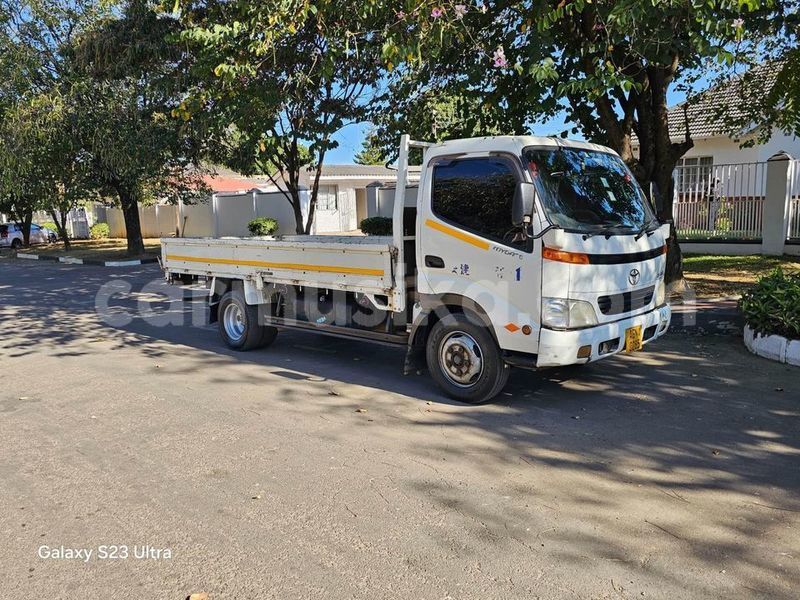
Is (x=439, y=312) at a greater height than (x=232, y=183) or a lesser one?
lesser

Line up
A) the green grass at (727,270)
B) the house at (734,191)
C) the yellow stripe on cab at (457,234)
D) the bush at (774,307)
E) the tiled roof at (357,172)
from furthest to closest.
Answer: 1. the tiled roof at (357,172)
2. the house at (734,191)
3. the green grass at (727,270)
4. the bush at (774,307)
5. the yellow stripe on cab at (457,234)

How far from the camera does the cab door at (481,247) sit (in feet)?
17.8

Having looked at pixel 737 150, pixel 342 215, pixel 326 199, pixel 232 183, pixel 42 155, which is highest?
pixel 232 183

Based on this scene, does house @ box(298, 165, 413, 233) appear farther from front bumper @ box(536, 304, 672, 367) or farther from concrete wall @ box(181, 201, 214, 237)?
front bumper @ box(536, 304, 672, 367)

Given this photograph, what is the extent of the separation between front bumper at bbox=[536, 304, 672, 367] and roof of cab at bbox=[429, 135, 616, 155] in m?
1.62

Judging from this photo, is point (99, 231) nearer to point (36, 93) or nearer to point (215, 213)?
point (215, 213)

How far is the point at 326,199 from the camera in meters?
33.8

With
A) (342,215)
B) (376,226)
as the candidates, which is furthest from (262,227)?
(342,215)

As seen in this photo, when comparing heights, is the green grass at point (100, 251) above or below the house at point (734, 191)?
below

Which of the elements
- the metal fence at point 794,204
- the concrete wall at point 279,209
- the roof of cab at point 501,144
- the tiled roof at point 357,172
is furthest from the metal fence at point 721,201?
the tiled roof at point 357,172

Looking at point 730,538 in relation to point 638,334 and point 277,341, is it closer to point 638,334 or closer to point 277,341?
point 638,334

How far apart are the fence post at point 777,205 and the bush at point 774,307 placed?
7027 millimetres

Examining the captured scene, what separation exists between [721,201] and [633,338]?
37.0ft

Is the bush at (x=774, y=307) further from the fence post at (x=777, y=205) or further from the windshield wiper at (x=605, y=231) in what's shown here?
the fence post at (x=777, y=205)
